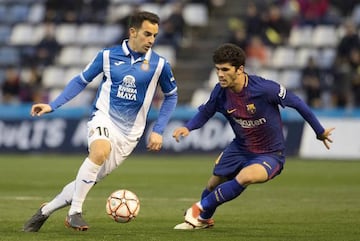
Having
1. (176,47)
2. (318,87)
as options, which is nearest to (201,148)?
(318,87)

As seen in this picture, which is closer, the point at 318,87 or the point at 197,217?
the point at 197,217

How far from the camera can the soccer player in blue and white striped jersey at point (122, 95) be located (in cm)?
1044

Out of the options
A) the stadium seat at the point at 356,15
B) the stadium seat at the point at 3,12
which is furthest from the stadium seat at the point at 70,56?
the stadium seat at the point at 356,15

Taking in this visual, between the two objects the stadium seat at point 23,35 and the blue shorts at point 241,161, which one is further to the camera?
the stadium seat at point 23,35

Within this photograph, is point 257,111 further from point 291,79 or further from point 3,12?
point 3,12

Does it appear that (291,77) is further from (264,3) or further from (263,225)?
(263,225)

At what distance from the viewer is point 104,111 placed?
1059cm

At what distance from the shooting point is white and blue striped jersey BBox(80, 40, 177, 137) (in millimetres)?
10594

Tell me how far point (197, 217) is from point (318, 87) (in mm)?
15571

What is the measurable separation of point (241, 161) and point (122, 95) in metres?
1.42

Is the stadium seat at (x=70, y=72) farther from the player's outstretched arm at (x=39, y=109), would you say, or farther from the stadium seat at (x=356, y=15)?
the player's outstretched arm at (x=39, y=109)

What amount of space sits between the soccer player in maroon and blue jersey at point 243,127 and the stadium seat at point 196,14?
19.8 m

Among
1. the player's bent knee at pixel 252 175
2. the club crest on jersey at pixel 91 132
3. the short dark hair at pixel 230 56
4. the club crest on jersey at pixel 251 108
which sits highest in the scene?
the short dark hair at pixel 230 56

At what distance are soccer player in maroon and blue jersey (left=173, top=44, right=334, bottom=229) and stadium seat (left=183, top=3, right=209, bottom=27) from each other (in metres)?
19.8
